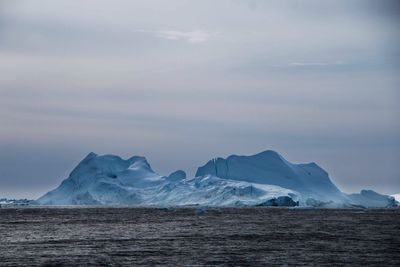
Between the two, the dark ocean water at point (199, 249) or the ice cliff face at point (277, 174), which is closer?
the dark ocean water at point (199, 249)

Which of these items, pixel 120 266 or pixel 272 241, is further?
pixel 272 241

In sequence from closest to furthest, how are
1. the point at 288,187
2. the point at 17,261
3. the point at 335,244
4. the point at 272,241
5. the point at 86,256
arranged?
the point at 17,261 → the point at 86,256 → the point at 335,244 → the point at 272,241 → the point at 288,187

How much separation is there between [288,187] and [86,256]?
14493cm

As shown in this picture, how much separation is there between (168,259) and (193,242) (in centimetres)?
1608

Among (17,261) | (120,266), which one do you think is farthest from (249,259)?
(17,261)

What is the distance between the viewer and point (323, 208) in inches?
7785

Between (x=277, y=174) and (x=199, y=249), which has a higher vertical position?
(x=277, y=174)

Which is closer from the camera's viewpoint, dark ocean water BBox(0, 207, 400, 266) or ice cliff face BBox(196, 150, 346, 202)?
dark ocean water BBox(0, 207, 400, 266)

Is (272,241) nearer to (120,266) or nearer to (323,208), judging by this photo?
(120,266)

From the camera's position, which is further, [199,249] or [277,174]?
[277,174]

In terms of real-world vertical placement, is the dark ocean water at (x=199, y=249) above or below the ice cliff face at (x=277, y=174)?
below

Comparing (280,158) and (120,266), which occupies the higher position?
(280,158)

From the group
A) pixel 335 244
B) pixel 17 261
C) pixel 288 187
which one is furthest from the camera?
pixel 288 187

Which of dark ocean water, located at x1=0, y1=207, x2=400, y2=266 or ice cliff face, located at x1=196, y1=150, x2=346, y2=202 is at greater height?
ice cliff face, located at x1=196, y1=150, x2=346, y2=202
